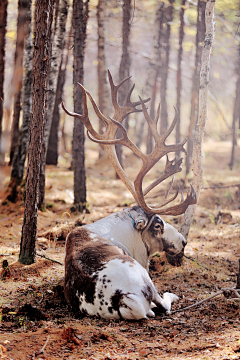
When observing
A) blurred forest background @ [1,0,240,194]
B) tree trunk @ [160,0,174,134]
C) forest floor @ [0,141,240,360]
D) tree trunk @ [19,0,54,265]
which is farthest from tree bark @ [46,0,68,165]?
tree trunk @ [160,0,174,134]

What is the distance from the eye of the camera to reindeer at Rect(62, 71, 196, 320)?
3.64 meters

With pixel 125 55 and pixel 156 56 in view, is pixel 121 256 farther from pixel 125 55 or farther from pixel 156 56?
pixel 156 56

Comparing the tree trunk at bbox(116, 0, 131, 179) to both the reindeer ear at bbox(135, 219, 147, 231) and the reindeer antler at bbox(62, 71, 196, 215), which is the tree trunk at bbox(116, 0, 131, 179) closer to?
the reindeer antler at bbox(62, 71, 196, 215)

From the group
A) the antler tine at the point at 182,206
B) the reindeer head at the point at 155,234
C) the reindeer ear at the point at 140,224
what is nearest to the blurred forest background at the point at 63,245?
the reindeer head at the point at 155,234

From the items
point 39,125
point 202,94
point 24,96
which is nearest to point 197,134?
point 202,94

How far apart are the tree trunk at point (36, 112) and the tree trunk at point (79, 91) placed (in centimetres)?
318

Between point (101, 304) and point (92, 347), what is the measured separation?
0.69 m

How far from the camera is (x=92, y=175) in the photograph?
1361 centimetres

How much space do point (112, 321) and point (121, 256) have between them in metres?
0.75

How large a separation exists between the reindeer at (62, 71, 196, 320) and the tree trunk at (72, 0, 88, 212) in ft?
8.84

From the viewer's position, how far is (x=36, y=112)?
504 cm

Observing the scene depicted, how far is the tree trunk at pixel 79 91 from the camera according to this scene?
804 cm

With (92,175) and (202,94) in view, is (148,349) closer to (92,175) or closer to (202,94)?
(202,94)

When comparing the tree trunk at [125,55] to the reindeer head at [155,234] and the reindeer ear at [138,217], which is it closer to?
the reindeer ear at [138,217]
